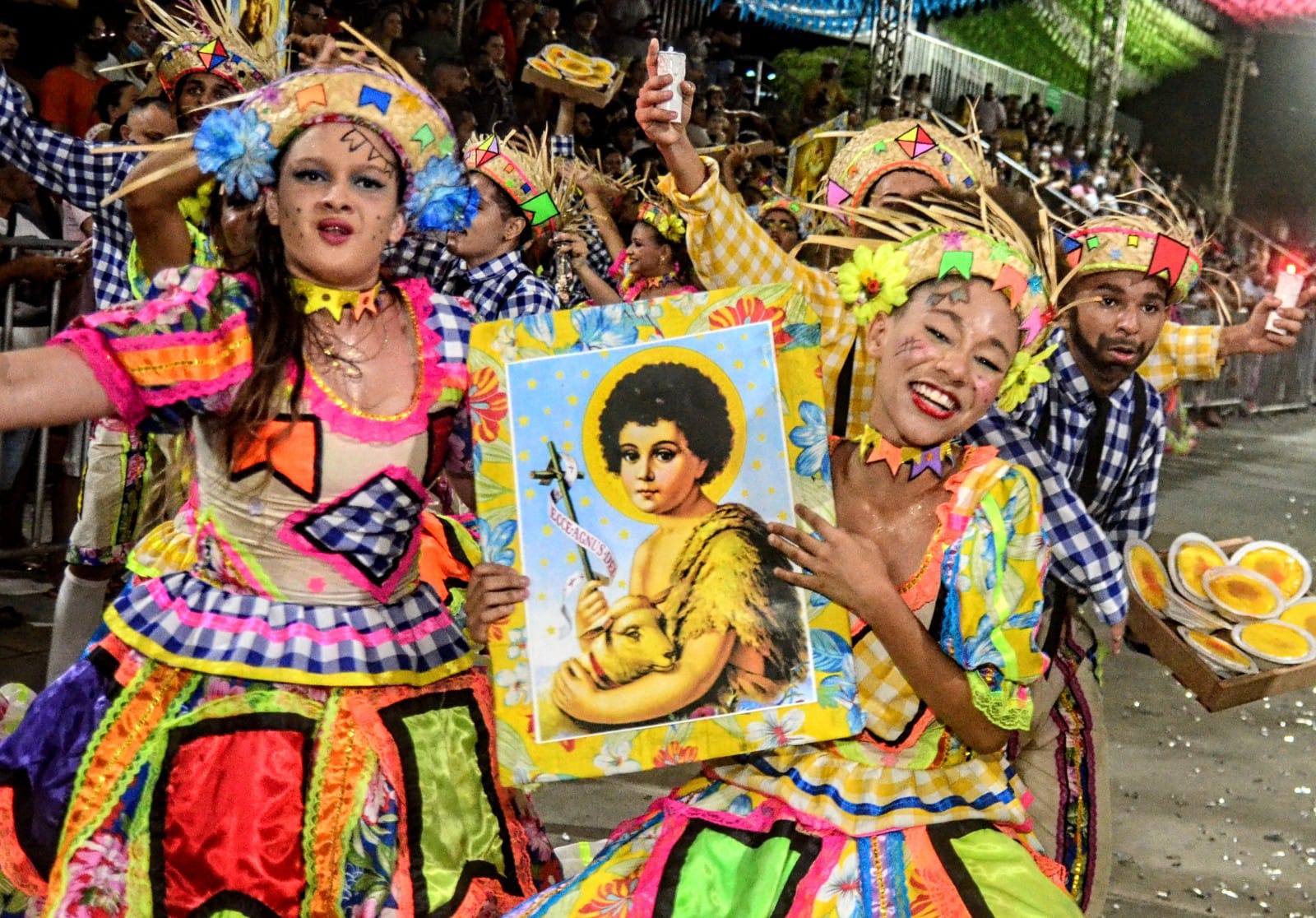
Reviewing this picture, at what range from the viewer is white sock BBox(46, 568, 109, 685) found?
3969 millimetres

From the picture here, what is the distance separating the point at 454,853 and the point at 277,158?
116cm

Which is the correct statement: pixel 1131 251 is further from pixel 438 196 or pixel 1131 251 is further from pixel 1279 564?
pixel 438 196

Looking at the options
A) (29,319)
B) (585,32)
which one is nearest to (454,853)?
(29,319)

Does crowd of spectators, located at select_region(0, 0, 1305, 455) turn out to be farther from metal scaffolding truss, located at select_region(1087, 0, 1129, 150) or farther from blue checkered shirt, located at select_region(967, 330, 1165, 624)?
metal scaffolding truss, located at select_region(1087, 0, 1129, 150)

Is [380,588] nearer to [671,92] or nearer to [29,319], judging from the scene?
[671,92]

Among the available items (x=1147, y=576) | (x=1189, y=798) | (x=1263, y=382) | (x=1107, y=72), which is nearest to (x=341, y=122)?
(x=1147, y=576)

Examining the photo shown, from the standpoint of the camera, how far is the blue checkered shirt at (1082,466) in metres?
3.00

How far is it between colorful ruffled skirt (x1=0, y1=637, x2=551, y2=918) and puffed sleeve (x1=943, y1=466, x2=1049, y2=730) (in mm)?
844

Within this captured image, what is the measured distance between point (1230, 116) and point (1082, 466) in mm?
26615

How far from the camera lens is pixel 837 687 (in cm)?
209

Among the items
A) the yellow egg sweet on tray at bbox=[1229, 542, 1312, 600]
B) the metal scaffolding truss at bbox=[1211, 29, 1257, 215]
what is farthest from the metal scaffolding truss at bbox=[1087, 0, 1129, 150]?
the yellow egg sweet on tray at bbox=[1229, 542, 1312, 600]

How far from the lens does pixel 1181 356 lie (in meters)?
3.80

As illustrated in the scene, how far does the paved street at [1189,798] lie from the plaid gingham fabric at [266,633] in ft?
5.81

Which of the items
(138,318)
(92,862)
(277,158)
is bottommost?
(92,862)
